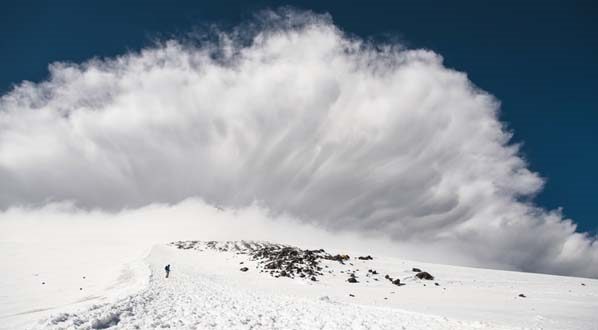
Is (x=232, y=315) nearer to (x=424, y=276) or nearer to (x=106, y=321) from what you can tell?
(x=106, y=321)

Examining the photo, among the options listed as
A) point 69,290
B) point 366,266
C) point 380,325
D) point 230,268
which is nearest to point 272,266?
point 230,268

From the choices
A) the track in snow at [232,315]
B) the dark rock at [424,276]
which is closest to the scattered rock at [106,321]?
the track in snow at [232,315]

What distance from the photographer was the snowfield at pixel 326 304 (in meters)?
16.5

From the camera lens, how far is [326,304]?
24938mm

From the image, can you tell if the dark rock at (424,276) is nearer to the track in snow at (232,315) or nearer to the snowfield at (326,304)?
the snowfield at (326,304)

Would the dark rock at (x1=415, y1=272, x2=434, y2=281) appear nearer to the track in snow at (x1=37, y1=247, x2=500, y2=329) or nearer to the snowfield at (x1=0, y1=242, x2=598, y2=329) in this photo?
the snowfield at (x1=0, y1=242, x2=598, y2=329)

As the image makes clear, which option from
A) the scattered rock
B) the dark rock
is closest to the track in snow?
the scattered rock

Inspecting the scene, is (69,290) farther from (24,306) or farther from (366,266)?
(366,266)

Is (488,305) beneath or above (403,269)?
beneath

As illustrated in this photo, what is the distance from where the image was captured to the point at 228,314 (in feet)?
62.7

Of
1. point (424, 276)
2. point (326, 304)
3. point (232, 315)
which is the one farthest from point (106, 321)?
point (424, 276)

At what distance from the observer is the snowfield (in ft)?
54.2

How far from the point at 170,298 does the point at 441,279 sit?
1221 inches

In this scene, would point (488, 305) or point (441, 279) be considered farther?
point (441, 279)
